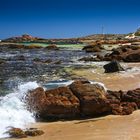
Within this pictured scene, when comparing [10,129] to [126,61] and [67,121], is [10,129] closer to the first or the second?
[67,121]

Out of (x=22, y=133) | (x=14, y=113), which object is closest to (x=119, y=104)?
(x=14, y=113)

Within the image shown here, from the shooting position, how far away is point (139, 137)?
11008 mm

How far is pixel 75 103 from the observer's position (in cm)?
1409

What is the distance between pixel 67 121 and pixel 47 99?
3.95 feet

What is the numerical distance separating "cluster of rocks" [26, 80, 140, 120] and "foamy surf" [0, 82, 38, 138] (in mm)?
313

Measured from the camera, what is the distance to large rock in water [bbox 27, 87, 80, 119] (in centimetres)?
1398

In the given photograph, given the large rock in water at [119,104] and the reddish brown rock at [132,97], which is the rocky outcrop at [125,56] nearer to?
the reddish brown rock at [132,97]

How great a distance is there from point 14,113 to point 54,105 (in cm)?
140

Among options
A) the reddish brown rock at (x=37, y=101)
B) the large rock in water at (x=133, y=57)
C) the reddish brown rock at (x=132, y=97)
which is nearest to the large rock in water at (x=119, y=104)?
the reddish brown rock at (x=132, y=97)

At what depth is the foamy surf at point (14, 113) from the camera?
13.0 m

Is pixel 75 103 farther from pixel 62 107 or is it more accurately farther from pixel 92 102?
pixel 92 102

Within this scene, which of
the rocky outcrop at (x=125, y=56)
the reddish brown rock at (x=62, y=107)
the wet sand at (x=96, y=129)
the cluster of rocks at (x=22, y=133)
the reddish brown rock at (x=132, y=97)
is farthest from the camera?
the rocky outcrop at (x=125, y=56)

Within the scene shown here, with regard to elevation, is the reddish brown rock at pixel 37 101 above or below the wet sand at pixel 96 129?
above

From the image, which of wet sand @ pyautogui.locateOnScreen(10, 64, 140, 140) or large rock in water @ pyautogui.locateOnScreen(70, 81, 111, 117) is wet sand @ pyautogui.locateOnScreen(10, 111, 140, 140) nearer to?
wet sand @ pyautogui.locateOnScreen(10, 64, 140, 140)
